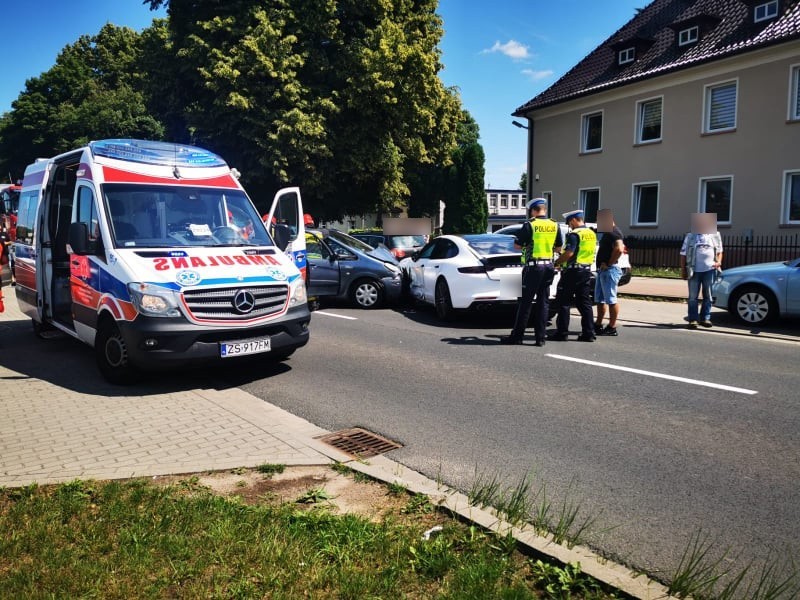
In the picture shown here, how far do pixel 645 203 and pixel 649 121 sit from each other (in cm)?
320

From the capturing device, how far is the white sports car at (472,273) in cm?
1055

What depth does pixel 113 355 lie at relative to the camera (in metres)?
6.86

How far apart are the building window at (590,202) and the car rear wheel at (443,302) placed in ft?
58.9

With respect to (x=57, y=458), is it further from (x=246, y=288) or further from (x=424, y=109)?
(x=424, y=109)

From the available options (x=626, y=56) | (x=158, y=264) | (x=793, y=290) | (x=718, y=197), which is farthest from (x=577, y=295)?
(x=626, y=56)

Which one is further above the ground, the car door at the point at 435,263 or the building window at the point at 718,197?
the building window at the point at 718,197

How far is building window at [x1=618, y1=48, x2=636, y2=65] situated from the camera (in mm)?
26734

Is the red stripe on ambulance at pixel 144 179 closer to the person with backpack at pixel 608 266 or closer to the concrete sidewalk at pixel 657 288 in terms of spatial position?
the person with backpack at pixel 608 266

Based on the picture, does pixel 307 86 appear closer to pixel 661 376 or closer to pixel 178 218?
pixel 178 218

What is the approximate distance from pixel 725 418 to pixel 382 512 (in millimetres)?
3525

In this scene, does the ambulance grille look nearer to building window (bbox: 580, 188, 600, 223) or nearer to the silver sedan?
the silver sedan

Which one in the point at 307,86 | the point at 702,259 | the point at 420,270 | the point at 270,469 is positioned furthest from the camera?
the point at 307,86

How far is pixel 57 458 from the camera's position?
15.3ft

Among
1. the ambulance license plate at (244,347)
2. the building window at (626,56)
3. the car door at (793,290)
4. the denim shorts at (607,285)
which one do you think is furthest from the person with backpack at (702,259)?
the building window at (626,56)
